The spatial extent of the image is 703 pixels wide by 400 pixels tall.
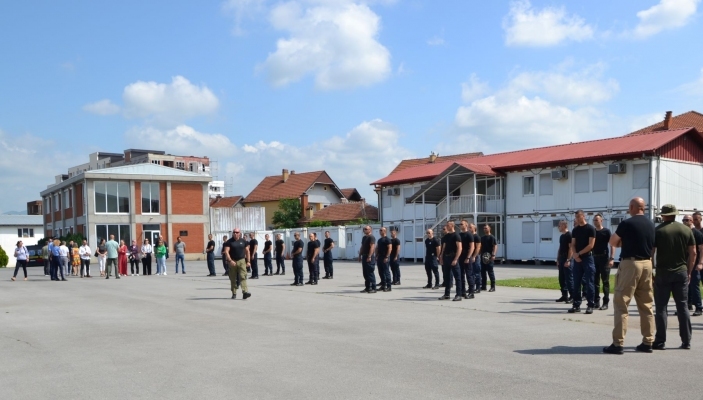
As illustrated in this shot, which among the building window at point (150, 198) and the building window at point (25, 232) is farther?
the building window at point (25, 232)

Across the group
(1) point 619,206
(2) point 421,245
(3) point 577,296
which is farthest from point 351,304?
(2) point 421,245

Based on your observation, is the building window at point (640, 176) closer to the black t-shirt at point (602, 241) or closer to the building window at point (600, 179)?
the building window at point (600, 179)

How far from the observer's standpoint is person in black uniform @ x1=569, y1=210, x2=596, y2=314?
526 inches

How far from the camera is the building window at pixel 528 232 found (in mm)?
41094

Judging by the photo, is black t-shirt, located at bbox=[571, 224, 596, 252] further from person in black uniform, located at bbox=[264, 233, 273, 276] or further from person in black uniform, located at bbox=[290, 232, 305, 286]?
person in black uniform, located at bbox=[264, 233, 273, 276]

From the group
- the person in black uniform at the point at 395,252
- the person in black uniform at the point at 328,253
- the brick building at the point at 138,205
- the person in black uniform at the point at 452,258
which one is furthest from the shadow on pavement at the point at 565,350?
the brick building at the point at 138,205

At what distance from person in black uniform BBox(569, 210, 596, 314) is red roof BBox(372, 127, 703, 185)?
23.7 meters

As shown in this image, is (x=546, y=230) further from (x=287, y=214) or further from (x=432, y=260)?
(x=287, y=214)

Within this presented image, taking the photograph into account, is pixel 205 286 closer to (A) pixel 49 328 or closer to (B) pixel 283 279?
(B) pixel 283 279

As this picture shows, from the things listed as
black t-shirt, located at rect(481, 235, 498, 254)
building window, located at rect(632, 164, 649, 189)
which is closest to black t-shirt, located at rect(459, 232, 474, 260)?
black t-shirt, located at rect(481, 235, 498, 254)

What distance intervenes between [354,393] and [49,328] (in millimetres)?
7843

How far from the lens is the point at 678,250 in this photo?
911 cm

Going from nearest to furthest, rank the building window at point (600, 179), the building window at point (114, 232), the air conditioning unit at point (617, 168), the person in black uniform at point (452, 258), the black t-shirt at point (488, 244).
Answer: the person in black uniform at point (452, 258), the black t-shirt at point (488, 244), the air conditioning unit at point (617, 168), the building window at point (600, 179), the building window at point (114, 232)

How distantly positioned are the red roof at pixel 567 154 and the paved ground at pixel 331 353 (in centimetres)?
2268
